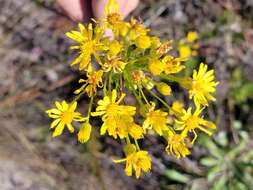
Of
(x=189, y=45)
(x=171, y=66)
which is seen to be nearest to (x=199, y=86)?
(x=171, y=66)

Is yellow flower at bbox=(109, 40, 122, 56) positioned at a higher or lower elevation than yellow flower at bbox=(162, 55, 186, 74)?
higher

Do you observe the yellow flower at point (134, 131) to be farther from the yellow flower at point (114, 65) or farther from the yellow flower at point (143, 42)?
the yellow flower at point (143, 42)

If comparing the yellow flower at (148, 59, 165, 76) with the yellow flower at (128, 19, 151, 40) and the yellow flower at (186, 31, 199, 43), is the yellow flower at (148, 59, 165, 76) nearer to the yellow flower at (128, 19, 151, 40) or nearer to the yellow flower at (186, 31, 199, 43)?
the yellow flower at (128, 19, 151, 40)

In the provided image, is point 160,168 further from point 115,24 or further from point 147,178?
point 115,24

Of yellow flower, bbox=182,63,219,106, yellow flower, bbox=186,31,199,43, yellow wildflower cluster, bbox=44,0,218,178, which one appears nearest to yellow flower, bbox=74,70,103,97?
yellow wildflower cluster, bbox=44,0,218,178

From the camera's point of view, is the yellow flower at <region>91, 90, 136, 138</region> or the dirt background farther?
the dirt background

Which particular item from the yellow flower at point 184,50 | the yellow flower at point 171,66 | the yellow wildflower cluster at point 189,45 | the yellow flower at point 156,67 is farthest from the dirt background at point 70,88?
the yellow flower at point 156,67

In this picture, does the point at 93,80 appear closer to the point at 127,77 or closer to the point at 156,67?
the point at 127,77
